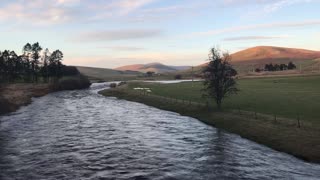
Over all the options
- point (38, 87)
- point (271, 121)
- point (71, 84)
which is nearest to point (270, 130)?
point (271, 121)

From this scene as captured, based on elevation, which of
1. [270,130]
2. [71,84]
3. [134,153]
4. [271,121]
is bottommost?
[134,153]

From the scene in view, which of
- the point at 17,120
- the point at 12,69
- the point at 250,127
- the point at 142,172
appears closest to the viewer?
the point at 142,172

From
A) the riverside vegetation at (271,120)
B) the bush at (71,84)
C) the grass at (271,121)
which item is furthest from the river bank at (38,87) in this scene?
the grass at (271,121)

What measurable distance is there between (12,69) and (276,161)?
548ft

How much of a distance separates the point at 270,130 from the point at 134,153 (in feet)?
61.4

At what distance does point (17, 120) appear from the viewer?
66.6 m

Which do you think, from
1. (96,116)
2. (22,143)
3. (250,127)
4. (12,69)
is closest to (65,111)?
(96,116)

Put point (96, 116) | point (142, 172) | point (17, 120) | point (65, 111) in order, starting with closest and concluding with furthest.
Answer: point (142, 172)
point (17, 120)
point (96, 116)
point (65, 111)

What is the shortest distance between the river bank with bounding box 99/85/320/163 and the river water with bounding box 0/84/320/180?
5.25 ft

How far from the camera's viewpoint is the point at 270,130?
49781 millimetres

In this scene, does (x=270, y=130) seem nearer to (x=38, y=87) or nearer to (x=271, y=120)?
(x=271, y=120)

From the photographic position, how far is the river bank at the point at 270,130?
4116cm

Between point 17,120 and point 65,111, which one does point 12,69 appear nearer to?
point 65,111

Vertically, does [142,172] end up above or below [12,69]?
below
